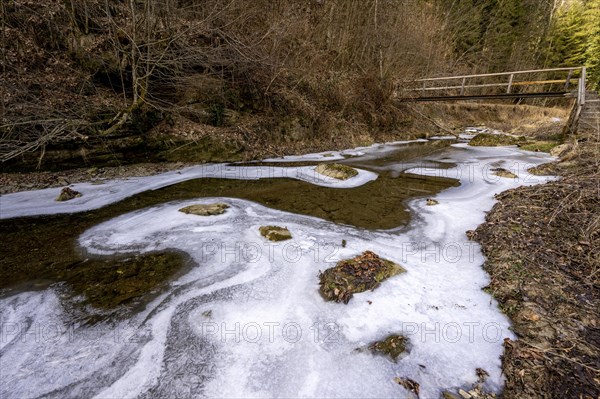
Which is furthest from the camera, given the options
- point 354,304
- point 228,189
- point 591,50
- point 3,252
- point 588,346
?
point 591,50

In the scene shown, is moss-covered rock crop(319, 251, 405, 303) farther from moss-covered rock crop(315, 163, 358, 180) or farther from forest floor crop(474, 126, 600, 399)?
moss-covered rock crop(315, 163, 358, 180)

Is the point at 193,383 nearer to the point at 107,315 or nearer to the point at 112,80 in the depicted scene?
the point at 107,315

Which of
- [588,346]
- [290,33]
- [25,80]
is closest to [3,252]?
[25,80]

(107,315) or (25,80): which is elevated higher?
(25,80)

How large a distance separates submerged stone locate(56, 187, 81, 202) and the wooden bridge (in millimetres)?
11466

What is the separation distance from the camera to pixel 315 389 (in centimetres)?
199

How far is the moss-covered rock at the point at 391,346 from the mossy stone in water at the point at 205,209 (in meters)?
3.46

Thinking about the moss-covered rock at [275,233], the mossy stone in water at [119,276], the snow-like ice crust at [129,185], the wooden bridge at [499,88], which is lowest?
the mossy stone in water at [119,276]

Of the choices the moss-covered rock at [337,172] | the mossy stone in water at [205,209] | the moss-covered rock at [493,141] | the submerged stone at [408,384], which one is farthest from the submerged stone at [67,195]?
the moss-covered rock at [493,141]

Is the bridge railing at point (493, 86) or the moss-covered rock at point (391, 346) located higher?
the bridge railing at point (493, 86)

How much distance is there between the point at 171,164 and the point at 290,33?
7796 mm

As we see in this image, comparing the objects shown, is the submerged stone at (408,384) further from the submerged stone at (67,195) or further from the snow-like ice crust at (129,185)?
the submerged stone at (67,195)

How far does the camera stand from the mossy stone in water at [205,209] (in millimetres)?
4852

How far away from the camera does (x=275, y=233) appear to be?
4094mm
